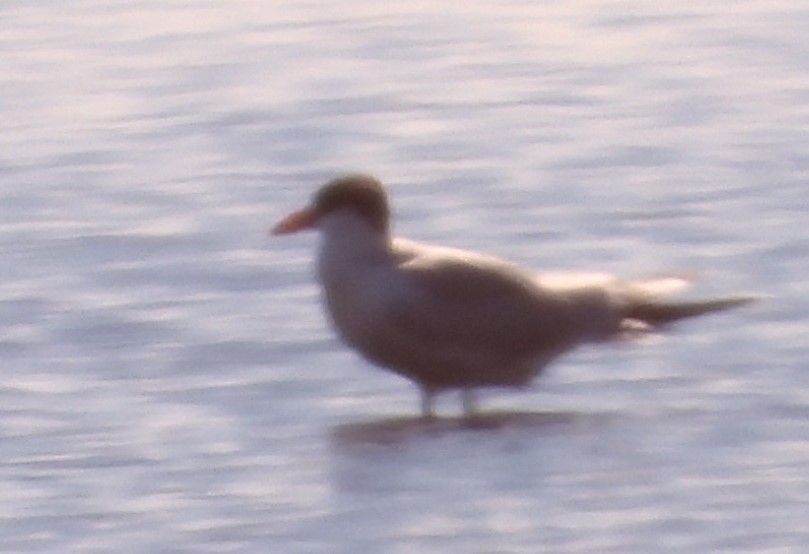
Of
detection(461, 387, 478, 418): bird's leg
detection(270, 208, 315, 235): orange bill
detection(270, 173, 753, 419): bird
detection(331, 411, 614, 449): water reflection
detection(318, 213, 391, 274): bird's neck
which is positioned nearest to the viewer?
detection(331, 411, 614, 449): water reflection

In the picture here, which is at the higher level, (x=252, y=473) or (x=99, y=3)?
(x=99, y=3)

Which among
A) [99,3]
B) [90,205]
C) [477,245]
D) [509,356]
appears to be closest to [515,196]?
[477,245]

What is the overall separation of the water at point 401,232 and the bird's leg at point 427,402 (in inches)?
2.4

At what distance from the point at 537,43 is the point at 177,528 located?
6.91 metres

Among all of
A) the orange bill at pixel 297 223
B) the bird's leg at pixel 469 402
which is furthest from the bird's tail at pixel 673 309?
the orange bill at pixel 297 223

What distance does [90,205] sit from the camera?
12.0 m

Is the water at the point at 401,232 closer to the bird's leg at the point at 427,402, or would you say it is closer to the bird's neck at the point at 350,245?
the bird's leg at the point at 427,402

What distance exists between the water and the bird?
0.47ft

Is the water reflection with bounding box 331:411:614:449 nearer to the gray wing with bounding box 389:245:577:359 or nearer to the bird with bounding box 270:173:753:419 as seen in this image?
the bird with bounding box 270:173:753:419

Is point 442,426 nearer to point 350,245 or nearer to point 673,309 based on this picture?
point 350,245

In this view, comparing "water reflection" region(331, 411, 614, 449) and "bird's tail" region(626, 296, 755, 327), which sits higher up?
"bird's tail" region(626, 296, 755, 327)

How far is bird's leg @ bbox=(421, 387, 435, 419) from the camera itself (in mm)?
9451

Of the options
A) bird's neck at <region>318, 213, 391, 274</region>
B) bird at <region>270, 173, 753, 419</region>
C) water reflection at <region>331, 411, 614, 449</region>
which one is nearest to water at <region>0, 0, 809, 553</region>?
water reflection at <region>331, 411, 614, 449</region>

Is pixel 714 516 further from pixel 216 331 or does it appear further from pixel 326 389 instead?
pixel 216 331
